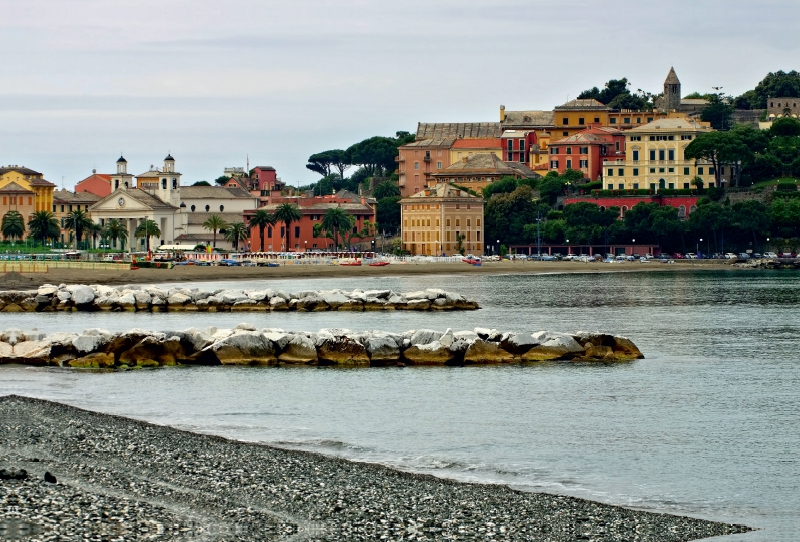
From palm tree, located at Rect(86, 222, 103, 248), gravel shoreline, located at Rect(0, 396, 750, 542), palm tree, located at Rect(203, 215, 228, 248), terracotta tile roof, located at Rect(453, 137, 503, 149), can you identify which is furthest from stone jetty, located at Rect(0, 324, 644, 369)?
terracotta tile roof, located at Rect(453, 137, 503, 149)

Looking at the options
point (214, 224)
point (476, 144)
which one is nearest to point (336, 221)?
point (214, 224)

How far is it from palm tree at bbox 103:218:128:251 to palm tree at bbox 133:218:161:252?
1636 millimetres

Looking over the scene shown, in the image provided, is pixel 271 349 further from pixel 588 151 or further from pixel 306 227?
pixel 588 151

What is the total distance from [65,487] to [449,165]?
14843 cm

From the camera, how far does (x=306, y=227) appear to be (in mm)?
144250

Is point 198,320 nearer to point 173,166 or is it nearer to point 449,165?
point 173,166

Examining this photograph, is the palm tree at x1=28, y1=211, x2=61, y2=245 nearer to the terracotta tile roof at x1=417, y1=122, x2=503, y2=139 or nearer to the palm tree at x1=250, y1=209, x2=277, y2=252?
the palm tree at x1=250, y1=209, x2=277, y2=252

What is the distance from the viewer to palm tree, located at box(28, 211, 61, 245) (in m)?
129

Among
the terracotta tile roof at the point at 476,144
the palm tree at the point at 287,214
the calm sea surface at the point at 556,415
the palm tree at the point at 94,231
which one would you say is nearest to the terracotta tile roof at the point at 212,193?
the palm tree at the point at 94,231

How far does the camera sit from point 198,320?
5372cm

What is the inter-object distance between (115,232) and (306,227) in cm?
2219

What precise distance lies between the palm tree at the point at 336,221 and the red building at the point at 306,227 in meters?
1.20

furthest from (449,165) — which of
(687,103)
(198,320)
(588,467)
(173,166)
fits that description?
(588,467)

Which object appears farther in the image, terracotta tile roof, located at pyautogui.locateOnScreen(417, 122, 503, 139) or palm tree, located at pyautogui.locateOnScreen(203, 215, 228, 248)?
terracotta tile roof, located at pyautogui.locateOnScreen(417, 122, 503, 139)
